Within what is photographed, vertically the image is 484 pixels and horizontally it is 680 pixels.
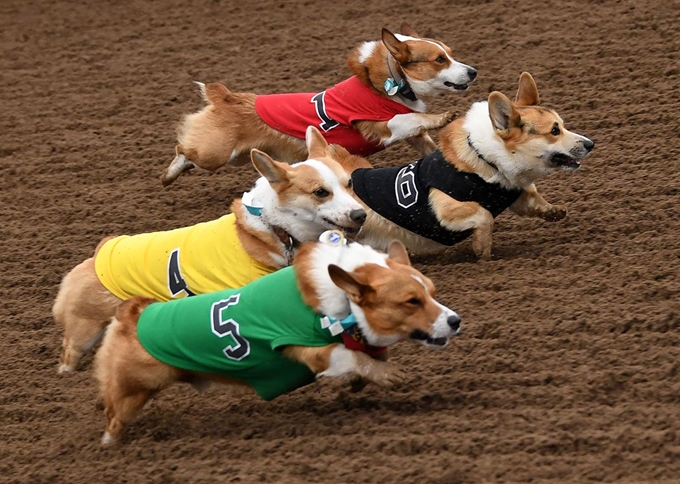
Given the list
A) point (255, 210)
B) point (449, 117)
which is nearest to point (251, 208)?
point (255, 210)

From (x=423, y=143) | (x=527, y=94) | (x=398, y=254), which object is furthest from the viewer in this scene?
(x=423, y=143)

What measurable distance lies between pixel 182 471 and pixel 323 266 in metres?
1.22

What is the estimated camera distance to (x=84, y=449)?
593 cm

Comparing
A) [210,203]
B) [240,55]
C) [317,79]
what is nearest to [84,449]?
[210,203]

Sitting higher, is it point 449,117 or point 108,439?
point 449,117

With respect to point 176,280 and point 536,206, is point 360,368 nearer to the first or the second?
point 176,280

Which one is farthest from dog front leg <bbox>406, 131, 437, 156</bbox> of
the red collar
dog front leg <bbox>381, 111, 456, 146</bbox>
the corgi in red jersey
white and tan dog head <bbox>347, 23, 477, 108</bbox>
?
the red collar

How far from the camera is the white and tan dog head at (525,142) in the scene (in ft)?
22.8

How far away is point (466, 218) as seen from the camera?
710 cm

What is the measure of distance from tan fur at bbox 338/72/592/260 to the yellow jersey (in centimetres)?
117

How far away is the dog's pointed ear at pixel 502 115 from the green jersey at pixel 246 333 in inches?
80.6

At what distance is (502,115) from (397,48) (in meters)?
1.51

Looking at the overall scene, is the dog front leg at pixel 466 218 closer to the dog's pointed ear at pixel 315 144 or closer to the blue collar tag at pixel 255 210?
the dog's pointed ear at pixel 315 144

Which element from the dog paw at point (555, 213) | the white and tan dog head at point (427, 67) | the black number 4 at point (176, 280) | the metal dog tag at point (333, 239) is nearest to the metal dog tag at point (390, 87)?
the white and tan dog head at point (427, 67)
